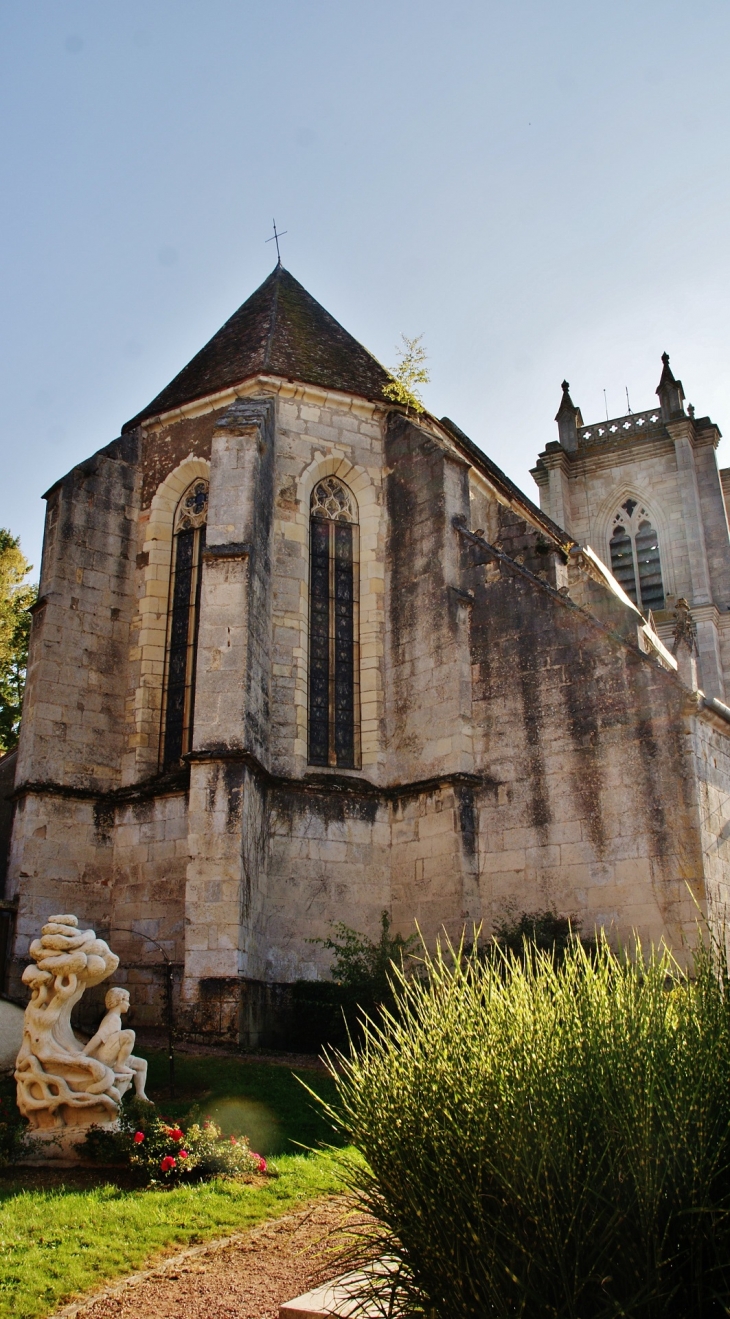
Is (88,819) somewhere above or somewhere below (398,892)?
above

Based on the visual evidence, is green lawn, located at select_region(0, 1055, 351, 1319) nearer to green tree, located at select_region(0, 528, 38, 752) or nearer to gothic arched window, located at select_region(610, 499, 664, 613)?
green tree, located at select_region(0, 528, 38, 752)

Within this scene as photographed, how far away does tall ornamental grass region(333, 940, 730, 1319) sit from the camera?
11.5 ft

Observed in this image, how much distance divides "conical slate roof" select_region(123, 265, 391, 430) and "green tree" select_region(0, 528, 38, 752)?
6.53 metres

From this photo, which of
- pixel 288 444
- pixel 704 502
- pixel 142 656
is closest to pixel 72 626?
pixel 142 656

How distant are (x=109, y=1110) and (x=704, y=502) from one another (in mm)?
27190

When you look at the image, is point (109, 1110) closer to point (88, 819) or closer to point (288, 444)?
point (88, 819)

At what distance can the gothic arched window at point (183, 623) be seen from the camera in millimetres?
15156

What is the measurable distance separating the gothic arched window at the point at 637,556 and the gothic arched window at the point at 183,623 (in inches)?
696

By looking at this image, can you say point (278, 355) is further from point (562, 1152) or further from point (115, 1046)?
point (562, 1152)

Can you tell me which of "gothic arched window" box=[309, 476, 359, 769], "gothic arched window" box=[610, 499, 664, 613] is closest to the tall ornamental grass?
"gothic arched window" box=[309, 476, 359, 769]

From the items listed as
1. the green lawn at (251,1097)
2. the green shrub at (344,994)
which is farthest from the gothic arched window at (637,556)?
the green lawn at (251,1097)

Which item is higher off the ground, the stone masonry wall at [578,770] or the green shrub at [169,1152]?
the stone masonry wall at [578,770]

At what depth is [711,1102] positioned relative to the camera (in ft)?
12.3

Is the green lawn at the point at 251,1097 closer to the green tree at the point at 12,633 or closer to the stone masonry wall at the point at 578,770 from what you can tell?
the stone masonry wall at the point at 578,770
